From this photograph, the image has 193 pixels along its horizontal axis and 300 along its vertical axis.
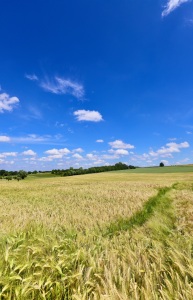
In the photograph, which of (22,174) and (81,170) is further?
(81,170)

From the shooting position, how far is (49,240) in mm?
4277

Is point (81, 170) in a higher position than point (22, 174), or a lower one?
higher

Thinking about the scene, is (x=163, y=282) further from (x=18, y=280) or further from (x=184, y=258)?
(x=18, y=280)

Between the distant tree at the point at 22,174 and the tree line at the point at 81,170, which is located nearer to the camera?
the distant tree at the point at 22,174

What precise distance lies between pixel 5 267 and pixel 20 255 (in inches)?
11.9

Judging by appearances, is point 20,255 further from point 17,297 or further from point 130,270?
point 130,270

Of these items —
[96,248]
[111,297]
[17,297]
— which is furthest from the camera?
[96,248]

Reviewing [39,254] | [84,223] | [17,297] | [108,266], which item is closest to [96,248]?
[108,266]

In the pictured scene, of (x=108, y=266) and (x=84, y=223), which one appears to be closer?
(x=108, y=266)

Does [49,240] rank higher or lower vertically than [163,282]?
higher

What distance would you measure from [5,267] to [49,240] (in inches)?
43.4

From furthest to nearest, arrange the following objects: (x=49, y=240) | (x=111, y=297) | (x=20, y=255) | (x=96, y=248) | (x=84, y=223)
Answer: (x=84, y=223) → (x=49, y=240) → (x=96, y=248) → (x=20, y=255) → (x=111, y=297)

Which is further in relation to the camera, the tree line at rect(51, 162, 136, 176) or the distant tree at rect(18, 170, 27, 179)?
the tree line at rect(51, 162, 136, 176)

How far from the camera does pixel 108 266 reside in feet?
10.8
